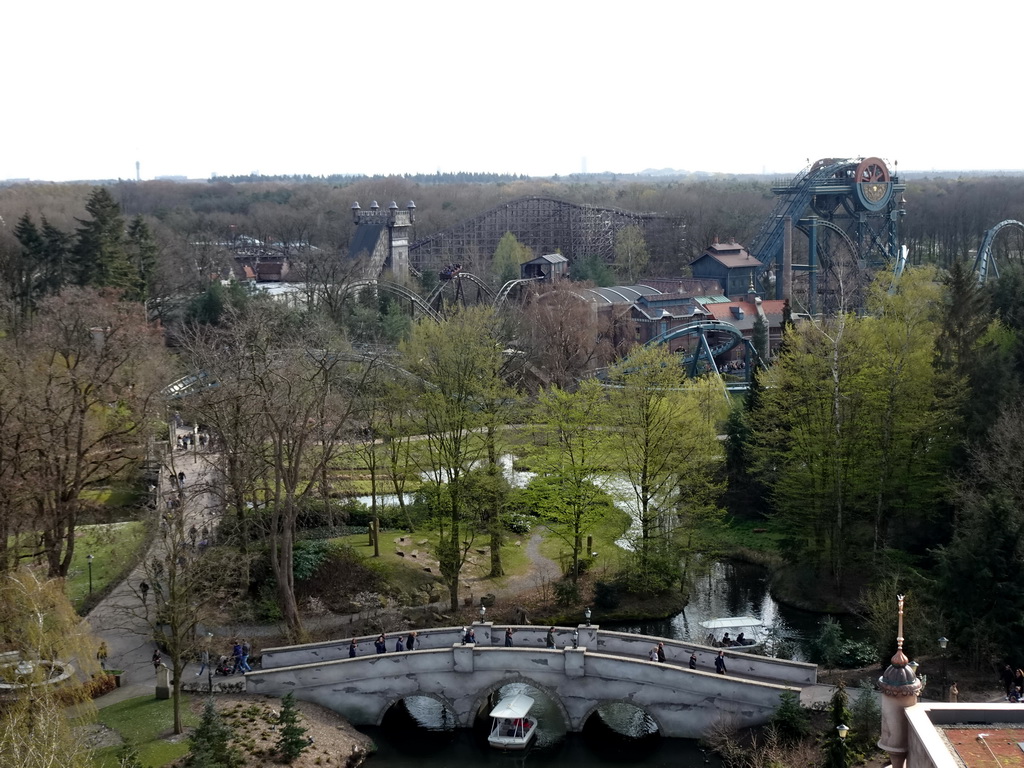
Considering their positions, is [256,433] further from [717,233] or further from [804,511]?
[717,233]

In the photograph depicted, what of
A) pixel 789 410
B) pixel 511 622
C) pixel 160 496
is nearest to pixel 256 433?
pixel 160 496

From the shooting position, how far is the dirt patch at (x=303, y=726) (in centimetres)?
2467

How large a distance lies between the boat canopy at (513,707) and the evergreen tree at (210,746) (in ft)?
21.0

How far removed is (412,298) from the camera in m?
62.4

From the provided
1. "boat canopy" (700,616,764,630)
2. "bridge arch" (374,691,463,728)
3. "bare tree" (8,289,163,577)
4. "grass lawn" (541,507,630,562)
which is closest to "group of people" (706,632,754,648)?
"boat canopy" (700,616,764,630)

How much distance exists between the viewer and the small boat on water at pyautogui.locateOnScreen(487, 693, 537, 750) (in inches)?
1037

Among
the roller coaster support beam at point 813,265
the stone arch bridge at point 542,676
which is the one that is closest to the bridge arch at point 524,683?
the stone arch bridge at point 542,676

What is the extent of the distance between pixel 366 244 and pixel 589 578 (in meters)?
51.3

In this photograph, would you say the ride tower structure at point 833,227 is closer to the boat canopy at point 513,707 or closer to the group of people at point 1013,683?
the group of people at point 1013,683

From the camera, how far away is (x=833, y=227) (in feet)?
236

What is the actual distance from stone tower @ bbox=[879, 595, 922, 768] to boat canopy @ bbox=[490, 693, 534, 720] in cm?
1276

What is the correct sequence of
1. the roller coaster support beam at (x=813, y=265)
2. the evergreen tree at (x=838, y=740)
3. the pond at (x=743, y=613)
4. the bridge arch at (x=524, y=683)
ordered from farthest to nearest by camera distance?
1. the roller coaster support beam at (x=813, y=265)
2. the pond at (x=743, y=613)
3. the bridge arch at (x=524, y=683)
4. the evergreen tree at (x=838, y=740)

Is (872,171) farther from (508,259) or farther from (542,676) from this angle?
(542,676)

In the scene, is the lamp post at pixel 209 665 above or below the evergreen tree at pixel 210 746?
below
